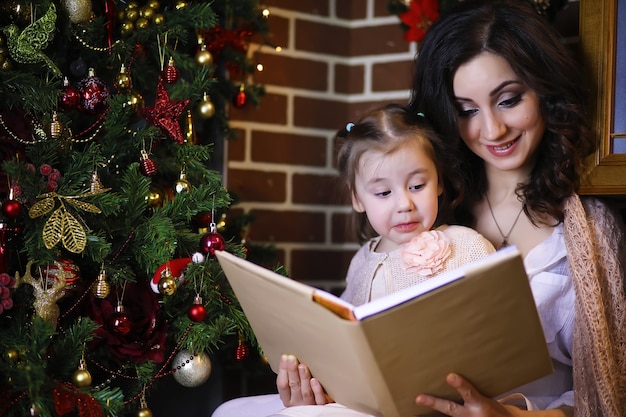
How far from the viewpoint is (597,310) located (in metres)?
1.44

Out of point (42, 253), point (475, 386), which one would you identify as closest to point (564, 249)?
point (475, 386)

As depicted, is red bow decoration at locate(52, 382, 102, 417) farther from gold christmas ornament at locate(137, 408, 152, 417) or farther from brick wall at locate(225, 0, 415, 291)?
brick wall at locate(225, 0, 415, 291)

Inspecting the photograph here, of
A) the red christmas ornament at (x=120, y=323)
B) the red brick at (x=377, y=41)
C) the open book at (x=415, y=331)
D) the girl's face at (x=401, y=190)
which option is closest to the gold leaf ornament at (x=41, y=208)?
the red christmas ornament at (x=120, y=323)

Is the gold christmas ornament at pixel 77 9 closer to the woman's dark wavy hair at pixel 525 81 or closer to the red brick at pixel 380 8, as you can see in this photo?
the woman's dark wavy hair at pixel 525 81

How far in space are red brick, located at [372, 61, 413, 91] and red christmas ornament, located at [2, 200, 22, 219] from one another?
1.23 m

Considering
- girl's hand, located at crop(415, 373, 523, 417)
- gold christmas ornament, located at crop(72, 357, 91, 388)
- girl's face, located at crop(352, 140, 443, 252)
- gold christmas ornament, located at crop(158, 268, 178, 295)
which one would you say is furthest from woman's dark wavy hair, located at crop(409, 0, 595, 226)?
gold christmas ornament, located at crop(72, 357, 91, 388)

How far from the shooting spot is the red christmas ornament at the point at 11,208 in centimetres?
131

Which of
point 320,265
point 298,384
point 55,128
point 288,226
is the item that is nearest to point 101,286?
point 55,128

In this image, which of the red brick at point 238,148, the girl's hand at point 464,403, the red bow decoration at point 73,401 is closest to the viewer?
the girl's hand at point 464,403

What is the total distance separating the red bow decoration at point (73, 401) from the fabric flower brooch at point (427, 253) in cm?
64

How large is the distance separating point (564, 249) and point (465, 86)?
1.29ft

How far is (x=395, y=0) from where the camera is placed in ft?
6.73

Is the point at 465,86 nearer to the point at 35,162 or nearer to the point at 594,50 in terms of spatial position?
the point at 594,50

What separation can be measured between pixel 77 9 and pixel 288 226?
3.07 ft
